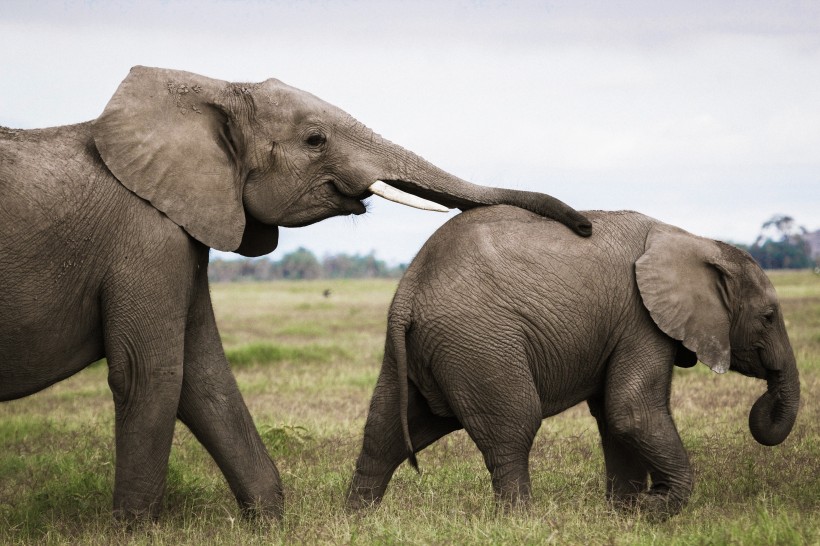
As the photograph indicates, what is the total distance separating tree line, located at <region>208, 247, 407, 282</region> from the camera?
391ft

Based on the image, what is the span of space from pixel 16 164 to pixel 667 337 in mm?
3894

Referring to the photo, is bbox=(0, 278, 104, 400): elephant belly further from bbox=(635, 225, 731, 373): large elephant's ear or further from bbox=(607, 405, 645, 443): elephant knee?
bbox=(635, 225, 731, 373): large elephant's ear

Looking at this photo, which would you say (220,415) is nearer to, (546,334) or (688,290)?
(546,334)

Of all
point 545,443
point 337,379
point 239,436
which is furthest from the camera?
point 337,379

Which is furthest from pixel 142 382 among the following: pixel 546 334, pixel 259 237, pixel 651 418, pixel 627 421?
pixel 651 418

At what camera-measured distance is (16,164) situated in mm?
5785

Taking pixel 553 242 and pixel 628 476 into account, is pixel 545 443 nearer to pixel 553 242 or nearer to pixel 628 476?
pixel 628 476

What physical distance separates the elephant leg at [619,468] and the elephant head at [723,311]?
80 centimetres

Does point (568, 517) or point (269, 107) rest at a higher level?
point (269, 107)

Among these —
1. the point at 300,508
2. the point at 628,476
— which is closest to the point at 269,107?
the point at 300,508

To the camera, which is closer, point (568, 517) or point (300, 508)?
point (568, 517)

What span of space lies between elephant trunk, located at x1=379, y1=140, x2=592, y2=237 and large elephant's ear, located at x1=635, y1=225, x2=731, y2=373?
1.58 ft

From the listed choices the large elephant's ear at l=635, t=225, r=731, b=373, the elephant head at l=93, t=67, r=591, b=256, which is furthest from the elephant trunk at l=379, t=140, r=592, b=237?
the large elephant's ear at l=635, t=225, r=731, b=373

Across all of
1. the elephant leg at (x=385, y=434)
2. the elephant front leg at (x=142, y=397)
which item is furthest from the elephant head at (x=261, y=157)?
the elephant leg at (x=385, y=434)
